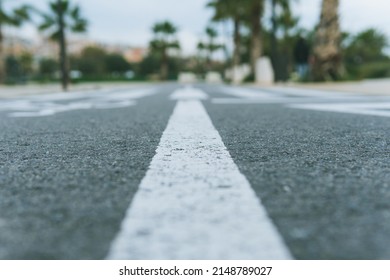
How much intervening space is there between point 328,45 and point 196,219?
16254mm

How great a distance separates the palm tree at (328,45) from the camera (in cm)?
1555

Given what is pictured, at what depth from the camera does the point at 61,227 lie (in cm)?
105

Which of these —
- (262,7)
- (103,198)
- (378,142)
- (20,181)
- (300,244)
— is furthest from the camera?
(262,7)

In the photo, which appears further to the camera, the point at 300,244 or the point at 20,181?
the point at 20,181

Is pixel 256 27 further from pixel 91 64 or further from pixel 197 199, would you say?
pixel 91 64

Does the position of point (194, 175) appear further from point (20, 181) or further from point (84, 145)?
point (84, 145)

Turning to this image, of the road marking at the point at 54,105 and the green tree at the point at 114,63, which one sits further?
the green tree at the point at 114,63

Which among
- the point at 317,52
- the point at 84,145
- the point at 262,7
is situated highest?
the point at 262,7

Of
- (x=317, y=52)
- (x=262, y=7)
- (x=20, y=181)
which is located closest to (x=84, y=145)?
(x=20, y=181)

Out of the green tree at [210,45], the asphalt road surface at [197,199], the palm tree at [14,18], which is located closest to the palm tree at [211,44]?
the green tree at [210,45]

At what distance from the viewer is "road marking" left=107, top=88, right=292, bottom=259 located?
890 millimetres

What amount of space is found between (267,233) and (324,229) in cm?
15

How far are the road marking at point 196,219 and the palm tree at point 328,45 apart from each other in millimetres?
15444

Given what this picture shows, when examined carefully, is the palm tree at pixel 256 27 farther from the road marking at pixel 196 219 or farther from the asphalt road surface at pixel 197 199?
the road marking at pixel 196 219
